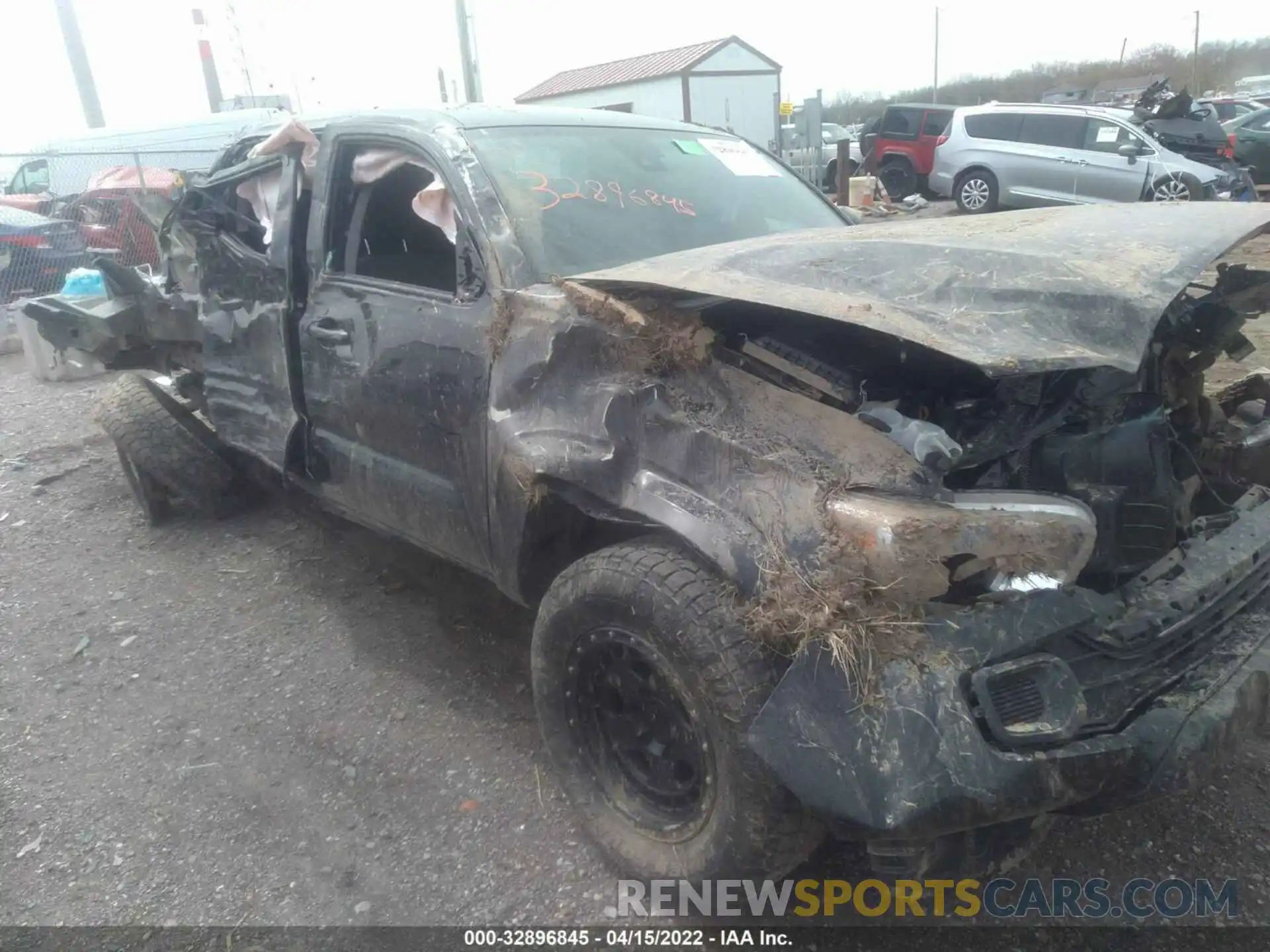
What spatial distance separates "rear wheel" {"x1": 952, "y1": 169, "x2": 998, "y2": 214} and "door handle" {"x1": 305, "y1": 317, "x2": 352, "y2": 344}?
13549mm

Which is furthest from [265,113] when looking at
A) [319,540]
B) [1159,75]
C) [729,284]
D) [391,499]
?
[1159,75]

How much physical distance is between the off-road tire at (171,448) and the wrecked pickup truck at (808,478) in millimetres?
1800

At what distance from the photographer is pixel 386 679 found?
10.7ft

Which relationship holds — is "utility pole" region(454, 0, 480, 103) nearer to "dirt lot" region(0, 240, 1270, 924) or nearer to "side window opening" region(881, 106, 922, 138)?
"side window opening" region(881, 106, 922, 138)

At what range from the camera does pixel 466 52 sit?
49.9 feet

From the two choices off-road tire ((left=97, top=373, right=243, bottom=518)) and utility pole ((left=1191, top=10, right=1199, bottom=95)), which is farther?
utility pole ((left=1191, top=10, right=1199, bottom=95))

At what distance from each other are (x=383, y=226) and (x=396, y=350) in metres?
0.65

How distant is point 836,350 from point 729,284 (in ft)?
1.08

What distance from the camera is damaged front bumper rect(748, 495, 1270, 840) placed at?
5.28 feet

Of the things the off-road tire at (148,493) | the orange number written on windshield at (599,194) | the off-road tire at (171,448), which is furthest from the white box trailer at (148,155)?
the orange number written on windshield at (599,194)

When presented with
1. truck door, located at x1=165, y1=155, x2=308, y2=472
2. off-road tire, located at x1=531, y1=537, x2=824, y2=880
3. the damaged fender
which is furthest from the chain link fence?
off-road tire, located at x1=531, y1=537, x2=824, y2=880

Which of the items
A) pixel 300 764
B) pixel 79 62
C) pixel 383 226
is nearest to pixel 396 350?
pixel 383 226

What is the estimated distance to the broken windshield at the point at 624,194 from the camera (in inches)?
107

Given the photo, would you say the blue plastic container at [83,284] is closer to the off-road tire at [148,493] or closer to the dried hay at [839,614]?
the off-road tire at [148,493]
